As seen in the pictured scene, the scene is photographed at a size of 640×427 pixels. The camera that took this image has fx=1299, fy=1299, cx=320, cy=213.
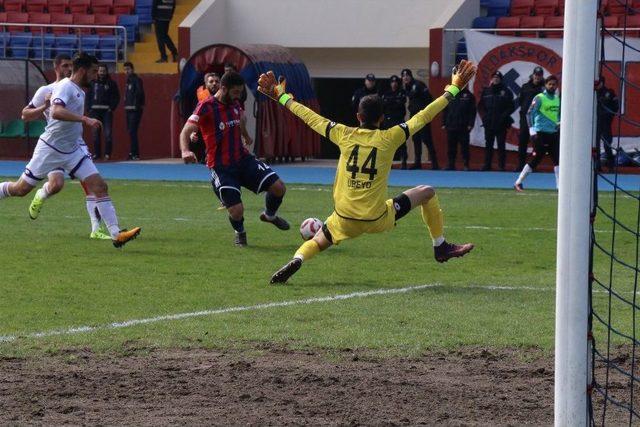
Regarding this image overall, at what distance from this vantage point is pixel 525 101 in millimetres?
27031

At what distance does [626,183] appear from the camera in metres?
24.6

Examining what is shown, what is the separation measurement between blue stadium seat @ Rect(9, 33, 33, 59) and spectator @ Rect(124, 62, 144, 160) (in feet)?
11.6

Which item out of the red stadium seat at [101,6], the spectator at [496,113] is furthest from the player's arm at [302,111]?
the red stadium seat at [101,6]

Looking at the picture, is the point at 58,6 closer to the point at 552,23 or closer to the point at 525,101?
the point at 552,23

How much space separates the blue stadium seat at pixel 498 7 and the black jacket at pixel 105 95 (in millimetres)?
9206

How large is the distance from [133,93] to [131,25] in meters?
3.81

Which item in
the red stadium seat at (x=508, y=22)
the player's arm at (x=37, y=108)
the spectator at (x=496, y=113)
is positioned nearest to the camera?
the player's arm at (x=37, y=108)

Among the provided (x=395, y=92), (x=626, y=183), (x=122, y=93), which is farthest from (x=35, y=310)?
(x=122, y=93)

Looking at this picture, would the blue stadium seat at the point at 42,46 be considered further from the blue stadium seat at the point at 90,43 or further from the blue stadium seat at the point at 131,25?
the blue stadium seat at the point at 131,25

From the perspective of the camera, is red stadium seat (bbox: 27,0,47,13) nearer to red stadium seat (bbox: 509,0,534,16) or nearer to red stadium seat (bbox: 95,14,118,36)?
red stadium seat (bbox: 95,14,118,36)

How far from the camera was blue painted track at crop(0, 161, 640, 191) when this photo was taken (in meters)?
24.2

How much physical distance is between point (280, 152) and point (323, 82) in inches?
162

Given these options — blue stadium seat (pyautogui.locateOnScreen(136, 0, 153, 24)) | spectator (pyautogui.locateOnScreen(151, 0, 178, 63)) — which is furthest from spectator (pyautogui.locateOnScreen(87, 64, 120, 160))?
blue stadium seat (pyautogui.locateOnScreen(136, 0, 153, 24))

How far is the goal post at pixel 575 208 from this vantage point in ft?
18.0
